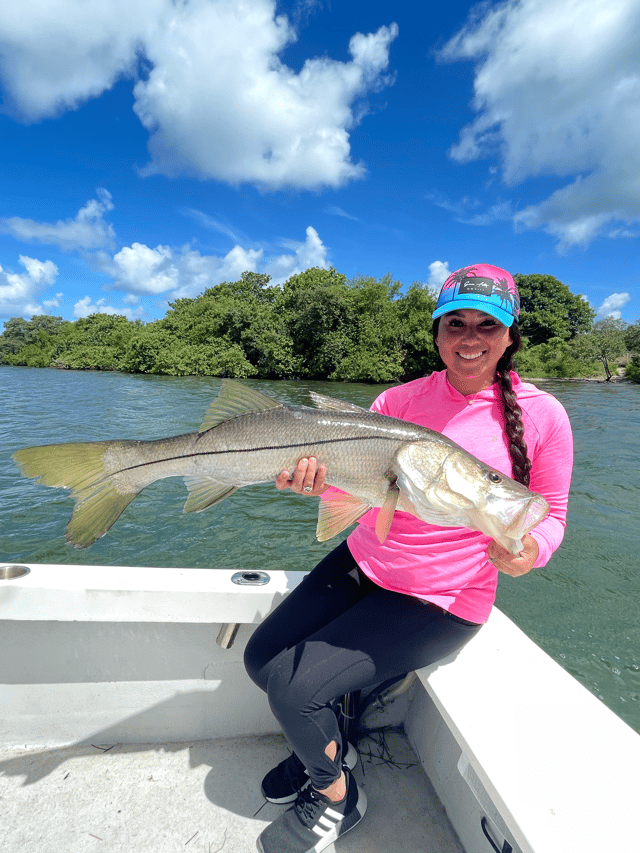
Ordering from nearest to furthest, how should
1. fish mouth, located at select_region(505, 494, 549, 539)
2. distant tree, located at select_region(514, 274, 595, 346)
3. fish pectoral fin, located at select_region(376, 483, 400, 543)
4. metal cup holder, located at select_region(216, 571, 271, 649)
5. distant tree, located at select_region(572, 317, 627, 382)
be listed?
fish mouth, located at select_region(505, 494, 549, 539) < fish pectoral fin, located at select_region(376, 483, 400, 543) < metal cup holder, located at select_region(216, 571, 271, 649) < distant tree, located at select_region(572, 317, 627, 382) < distant tree, located at select_region(514, 274, 595, 346)

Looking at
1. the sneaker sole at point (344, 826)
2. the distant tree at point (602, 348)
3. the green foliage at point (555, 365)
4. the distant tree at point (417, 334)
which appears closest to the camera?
the sneaker sole at point (344, 826)

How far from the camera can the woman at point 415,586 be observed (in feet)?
6.45

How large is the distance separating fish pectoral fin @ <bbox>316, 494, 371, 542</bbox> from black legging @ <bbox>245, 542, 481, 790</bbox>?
0.36m

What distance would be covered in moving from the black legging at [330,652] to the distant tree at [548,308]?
65.1 m

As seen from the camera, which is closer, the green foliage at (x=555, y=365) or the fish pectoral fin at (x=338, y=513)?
the fish pectoral fin at (x=338, y=513)

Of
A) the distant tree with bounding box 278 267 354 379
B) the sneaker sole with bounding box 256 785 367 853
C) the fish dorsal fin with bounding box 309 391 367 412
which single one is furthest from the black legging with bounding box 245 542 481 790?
the distant tree with bounding box 278 267 354 379

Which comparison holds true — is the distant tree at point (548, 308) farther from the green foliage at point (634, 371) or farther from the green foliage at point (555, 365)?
the green foliage at point (634, 371)

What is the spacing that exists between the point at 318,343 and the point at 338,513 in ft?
138

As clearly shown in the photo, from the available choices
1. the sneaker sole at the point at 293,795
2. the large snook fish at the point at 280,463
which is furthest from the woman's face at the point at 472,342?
the sneaker sole at the point at 293,795

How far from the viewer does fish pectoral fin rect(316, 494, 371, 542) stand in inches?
84.0

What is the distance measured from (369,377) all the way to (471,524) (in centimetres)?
3915

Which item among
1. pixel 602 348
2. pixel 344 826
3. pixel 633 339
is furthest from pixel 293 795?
pixel 633 339

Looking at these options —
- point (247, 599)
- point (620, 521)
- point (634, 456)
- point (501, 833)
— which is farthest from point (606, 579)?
point (634, 456)

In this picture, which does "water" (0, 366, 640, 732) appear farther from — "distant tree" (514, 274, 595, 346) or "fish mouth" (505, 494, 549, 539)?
"distant tree" (514, 274, 595, 346)
